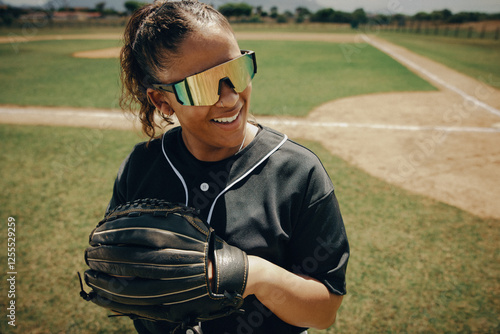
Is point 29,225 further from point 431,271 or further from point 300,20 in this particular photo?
point 300,20

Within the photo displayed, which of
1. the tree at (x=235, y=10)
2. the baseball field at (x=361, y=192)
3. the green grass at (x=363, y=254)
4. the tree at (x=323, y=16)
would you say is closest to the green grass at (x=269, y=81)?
the baseball field at (x=361, y=192)

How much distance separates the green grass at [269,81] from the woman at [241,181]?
228 inches

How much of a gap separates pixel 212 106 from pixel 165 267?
0.55 meters

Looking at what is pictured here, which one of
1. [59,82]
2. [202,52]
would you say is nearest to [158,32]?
[202,52]

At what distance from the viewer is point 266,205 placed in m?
1.06

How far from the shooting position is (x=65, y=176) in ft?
13.9

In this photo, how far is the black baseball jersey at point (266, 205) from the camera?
3.43 feet

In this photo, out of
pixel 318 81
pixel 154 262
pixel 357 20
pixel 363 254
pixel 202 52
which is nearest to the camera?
pixel 154 262

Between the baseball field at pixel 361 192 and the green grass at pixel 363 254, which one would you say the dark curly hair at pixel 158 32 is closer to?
the baseball field at pixel 361 192

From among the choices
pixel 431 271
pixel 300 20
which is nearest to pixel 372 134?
pixel 431 271

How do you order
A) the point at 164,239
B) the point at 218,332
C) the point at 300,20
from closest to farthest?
1. the point at 164,239
2. the point at 218,332
3. the point at 300,20

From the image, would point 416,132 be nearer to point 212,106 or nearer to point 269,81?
point 212,106

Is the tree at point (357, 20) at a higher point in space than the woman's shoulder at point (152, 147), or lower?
higher

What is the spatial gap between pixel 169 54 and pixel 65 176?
154 inches
